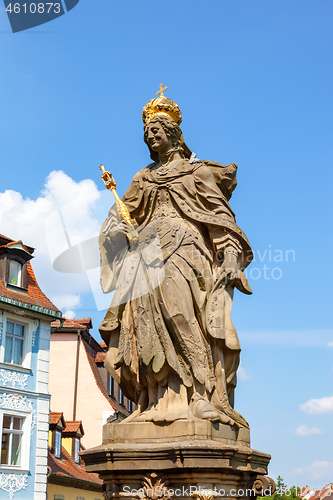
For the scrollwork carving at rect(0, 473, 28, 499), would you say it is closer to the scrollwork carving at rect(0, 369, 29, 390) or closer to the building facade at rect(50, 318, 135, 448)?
the scrollwork carving at rect(0, 369, 29, 390)

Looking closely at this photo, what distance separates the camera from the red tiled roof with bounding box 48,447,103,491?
2445 centimetres

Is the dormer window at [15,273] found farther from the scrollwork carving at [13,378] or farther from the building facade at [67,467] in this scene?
the building facade at [67,467]

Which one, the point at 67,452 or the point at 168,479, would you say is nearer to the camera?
the point at 168,479

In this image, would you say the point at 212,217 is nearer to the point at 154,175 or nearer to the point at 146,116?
the point at 154,175

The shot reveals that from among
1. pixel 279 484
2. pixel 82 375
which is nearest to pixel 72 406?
pixel 82 375

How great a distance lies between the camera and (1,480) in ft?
69.3

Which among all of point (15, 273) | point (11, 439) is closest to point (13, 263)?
point (15, 273)

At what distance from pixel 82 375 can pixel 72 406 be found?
149 cm

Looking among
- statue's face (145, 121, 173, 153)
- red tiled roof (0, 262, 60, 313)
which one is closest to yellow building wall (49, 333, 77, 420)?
red tiled roof (0, 262, 60, 313)

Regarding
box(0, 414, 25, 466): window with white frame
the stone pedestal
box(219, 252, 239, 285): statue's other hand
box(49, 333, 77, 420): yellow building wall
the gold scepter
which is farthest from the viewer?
box(49, 333, 77, 420): yellow building wall

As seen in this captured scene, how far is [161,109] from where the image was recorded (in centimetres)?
753

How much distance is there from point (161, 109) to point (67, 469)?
844 inches

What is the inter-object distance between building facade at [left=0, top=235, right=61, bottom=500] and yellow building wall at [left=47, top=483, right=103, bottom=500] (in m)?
1.49

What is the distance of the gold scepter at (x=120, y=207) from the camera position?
712cm
